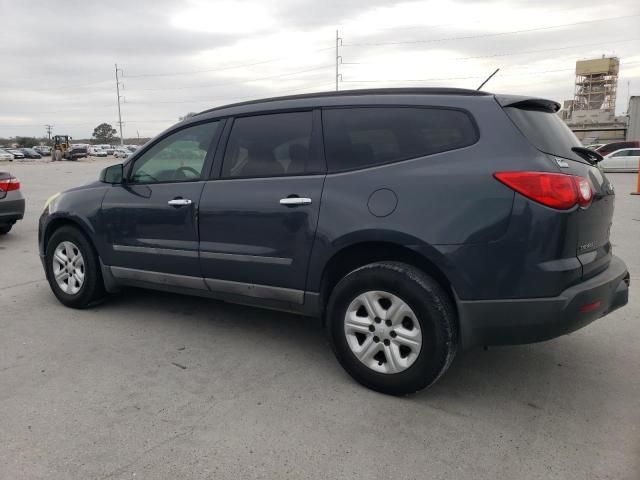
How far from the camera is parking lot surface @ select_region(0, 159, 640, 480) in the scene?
8.23 feet

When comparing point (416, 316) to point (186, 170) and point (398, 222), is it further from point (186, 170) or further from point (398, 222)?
point (186, 170)

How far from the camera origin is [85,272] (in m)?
4.69

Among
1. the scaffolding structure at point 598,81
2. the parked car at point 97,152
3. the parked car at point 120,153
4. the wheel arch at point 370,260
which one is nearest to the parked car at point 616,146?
the wheel arch at point 370,260

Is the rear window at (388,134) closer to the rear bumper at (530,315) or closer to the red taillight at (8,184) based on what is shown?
the rear bumper at (530,315)

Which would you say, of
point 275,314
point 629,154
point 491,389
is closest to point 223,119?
point 275,314

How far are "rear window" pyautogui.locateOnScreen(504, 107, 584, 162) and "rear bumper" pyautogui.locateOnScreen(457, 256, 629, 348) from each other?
0.75m

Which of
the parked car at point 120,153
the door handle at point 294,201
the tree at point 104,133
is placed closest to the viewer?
the door handle at point 294,201

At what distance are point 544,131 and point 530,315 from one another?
3.48 feet

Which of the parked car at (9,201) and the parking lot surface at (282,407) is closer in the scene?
the parking lot surface at (282,407)

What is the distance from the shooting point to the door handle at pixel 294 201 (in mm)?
3374

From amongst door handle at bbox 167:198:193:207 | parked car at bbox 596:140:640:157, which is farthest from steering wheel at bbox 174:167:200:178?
parked car at bbox 596:140:640:157

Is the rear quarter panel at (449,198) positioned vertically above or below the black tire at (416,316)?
above

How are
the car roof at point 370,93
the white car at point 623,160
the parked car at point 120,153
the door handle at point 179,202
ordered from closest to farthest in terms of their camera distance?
the car roof at point 370,93 < the door handle at point 179,202 < the white car at point 623,160 < the parked car at point 120,153

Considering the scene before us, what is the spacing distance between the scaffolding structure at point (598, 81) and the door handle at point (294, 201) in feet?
316
